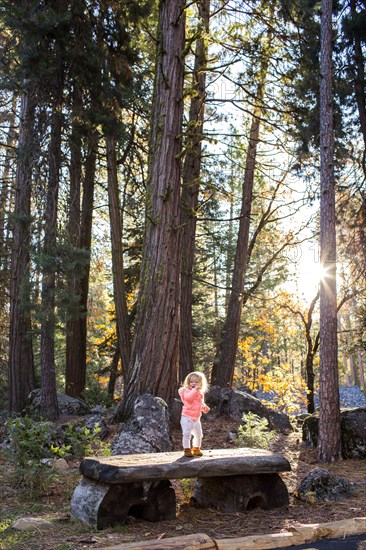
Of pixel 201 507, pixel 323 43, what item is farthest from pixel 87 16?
pixel 201 507

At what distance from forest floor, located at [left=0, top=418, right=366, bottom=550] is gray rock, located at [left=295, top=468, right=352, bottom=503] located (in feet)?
0.29

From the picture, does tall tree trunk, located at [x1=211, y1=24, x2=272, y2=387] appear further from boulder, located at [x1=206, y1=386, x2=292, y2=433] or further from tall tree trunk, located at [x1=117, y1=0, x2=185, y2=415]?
tall tree trunk, located at [x1=117, y1=0, x2=185, y2=415]

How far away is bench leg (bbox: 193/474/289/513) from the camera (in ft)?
19.3

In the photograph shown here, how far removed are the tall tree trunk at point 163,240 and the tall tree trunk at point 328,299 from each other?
2.54 meters

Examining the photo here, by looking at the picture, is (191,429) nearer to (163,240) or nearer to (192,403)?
(192,403)

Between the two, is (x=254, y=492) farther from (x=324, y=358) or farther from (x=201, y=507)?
(x=324, y=358)

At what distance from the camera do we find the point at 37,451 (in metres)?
7.16

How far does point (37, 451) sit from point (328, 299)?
17.1 ft

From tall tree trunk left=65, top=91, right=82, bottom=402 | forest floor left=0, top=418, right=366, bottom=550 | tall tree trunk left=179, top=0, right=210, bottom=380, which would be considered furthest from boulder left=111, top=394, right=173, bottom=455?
tall tree trunk left=179, top=0, right=210, bottom=380

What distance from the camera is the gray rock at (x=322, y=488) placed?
20.5 feet

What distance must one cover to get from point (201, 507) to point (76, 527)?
155 centimetres

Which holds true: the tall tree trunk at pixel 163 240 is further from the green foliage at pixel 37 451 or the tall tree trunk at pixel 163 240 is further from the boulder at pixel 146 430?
the green foliage at pixel 37 451

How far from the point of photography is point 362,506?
596cm

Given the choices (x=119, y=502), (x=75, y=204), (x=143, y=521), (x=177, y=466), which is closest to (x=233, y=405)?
(x=143, y=521)
